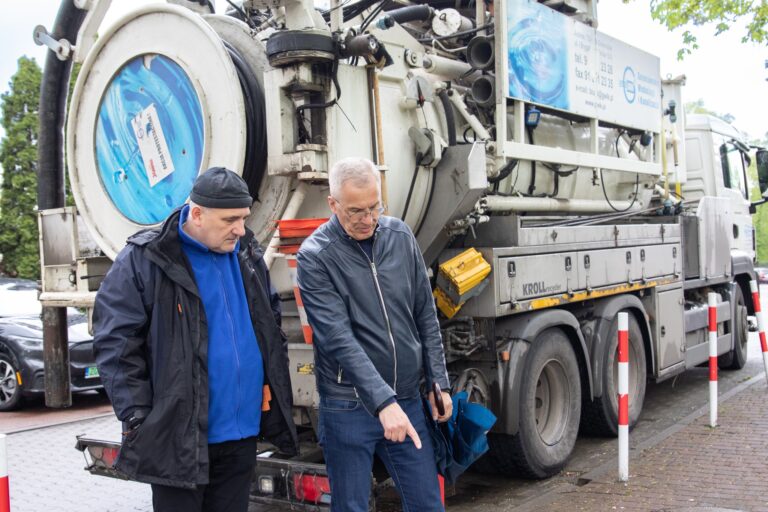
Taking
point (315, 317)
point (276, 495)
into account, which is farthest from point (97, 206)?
point (315, 317)

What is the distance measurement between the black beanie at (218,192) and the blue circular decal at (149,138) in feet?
5.97

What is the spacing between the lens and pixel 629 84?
7176mm

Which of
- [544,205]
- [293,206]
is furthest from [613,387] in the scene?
[293,206]

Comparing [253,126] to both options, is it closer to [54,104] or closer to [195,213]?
[195,213]

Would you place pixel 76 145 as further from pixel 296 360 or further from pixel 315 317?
pixel 315 317

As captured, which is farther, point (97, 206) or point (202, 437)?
point (97, 206)

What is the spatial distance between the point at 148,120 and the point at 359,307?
248cm

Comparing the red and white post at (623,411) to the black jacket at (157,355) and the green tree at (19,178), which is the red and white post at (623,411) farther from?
the green tree at (19,178)

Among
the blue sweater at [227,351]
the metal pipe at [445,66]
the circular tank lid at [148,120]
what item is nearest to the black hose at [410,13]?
the metal pipe at [445,66]

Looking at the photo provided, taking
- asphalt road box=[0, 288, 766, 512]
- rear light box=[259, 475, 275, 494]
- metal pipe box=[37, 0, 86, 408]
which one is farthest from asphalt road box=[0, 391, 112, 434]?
rear light box=[259, 475, 275, 494]

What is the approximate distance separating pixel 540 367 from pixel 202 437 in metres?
3.20

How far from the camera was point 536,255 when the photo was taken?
5.63 meters

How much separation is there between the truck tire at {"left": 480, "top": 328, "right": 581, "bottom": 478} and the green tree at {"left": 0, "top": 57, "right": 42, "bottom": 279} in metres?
14.5

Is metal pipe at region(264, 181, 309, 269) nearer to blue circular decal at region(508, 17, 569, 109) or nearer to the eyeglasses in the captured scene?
the eyeglasses
